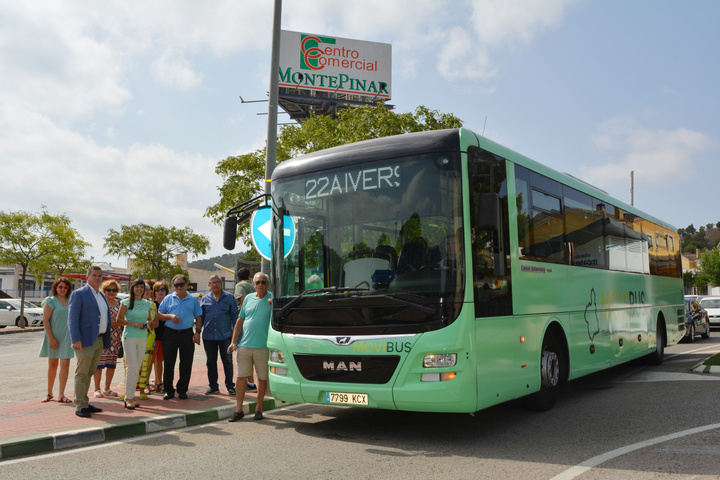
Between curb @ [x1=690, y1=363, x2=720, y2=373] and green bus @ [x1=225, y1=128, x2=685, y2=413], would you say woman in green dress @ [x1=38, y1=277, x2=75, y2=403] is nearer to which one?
green bus @ [x1=225, y1=128, x2=685, y2=413]

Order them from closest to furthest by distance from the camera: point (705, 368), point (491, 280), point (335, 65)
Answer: point (491, 280) < point (705, 368) < point (335, 65)

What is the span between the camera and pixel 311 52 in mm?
43281

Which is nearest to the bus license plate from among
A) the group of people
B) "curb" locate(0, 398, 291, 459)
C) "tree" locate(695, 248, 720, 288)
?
the group of people

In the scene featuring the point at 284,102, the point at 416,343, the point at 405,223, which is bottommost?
the point at 416,343

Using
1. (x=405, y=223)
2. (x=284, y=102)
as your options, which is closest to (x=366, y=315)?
(x=405, y=223)

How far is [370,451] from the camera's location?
629cm

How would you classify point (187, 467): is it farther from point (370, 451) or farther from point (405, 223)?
point (405, 223)

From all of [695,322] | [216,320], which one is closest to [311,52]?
[695,322]

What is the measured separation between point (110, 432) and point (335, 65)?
39.2 metres

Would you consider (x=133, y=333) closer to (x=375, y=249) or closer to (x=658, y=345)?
(x=375, y=249)

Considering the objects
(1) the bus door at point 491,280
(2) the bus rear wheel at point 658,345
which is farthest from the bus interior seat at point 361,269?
(2) the bus rear wheel at point 658,345

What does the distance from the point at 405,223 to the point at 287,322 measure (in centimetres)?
180

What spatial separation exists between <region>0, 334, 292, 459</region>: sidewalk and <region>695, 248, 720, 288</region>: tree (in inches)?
2849

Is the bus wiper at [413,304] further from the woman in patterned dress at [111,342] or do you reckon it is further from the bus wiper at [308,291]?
the woman in patterned dress at [111,342]
